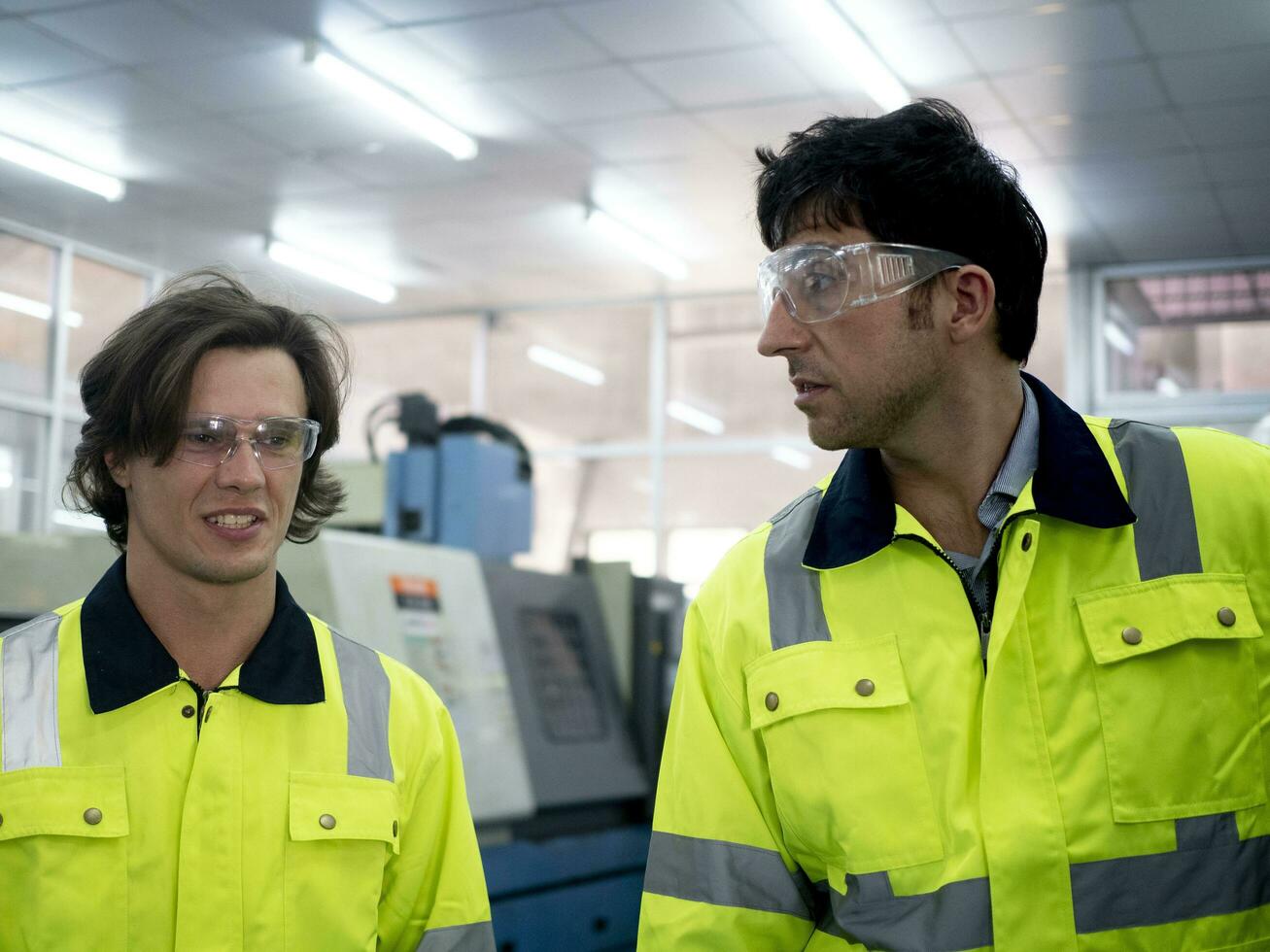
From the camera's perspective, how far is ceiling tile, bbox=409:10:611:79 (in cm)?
571

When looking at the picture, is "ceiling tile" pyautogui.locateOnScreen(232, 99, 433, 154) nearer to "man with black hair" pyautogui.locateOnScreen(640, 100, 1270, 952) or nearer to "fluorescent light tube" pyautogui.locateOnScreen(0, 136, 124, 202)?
"fluorescent light tube" pyautogui.locateOnScreen(0, 136, 124, 202)

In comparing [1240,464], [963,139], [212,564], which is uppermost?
[963,139]

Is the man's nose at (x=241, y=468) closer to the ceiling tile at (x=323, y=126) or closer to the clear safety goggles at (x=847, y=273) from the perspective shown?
the clear safety goggles at (x=847, y=273)

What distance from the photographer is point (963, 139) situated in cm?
170

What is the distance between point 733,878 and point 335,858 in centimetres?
47

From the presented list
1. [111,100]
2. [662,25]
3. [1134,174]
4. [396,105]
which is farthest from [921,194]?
[1134,174]

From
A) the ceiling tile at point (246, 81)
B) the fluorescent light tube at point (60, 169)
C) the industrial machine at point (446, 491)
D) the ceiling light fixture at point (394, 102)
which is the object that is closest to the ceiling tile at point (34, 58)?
the ceiling tile at point (246, 81)

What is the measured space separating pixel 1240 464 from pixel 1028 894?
0.56 meters

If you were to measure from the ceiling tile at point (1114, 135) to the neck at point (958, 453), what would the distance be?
5349 mm

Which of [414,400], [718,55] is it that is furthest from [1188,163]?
[414,400]

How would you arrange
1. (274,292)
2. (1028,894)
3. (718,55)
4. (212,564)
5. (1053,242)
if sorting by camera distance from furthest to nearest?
(1053,242) → (718,55) → (274,292) → (212,564) → (1028,894)

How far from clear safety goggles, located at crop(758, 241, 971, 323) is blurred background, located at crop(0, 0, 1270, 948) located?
5.38 ft

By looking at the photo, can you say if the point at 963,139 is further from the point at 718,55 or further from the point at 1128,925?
the point at 718,55

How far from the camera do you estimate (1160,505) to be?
157cm
